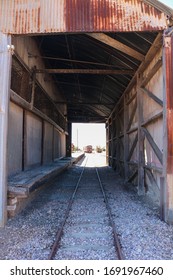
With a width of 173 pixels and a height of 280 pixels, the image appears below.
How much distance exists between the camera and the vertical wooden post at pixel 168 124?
6086 millimetres

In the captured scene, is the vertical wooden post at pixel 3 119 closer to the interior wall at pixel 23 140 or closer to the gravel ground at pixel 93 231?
the gravel ground at pixel 93 231

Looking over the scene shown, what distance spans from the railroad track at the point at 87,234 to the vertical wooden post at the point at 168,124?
1318 mm

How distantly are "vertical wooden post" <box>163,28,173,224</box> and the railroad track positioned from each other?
1318 mm

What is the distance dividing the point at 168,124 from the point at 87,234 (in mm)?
2886

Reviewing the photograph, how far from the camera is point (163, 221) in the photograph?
621 cm

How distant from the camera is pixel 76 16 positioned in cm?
643

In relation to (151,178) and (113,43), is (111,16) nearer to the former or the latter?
(113,43)

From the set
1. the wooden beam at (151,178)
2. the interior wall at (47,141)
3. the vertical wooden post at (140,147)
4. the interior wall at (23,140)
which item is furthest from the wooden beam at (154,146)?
the interior wall at (47,141)

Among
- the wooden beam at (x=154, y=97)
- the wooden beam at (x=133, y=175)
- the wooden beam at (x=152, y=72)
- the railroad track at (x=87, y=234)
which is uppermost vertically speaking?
the wooden beam at (x=152, y=72)

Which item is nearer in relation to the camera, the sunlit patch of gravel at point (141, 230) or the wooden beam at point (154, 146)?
the sunlit patch of gravel at point (141, 230)

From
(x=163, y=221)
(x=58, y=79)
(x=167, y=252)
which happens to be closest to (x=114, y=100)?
(x=58, y=79)

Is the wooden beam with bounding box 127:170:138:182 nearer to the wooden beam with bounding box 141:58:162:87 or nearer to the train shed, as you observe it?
the train shed

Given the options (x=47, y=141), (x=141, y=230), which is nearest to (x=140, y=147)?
(x=141, y=230)
